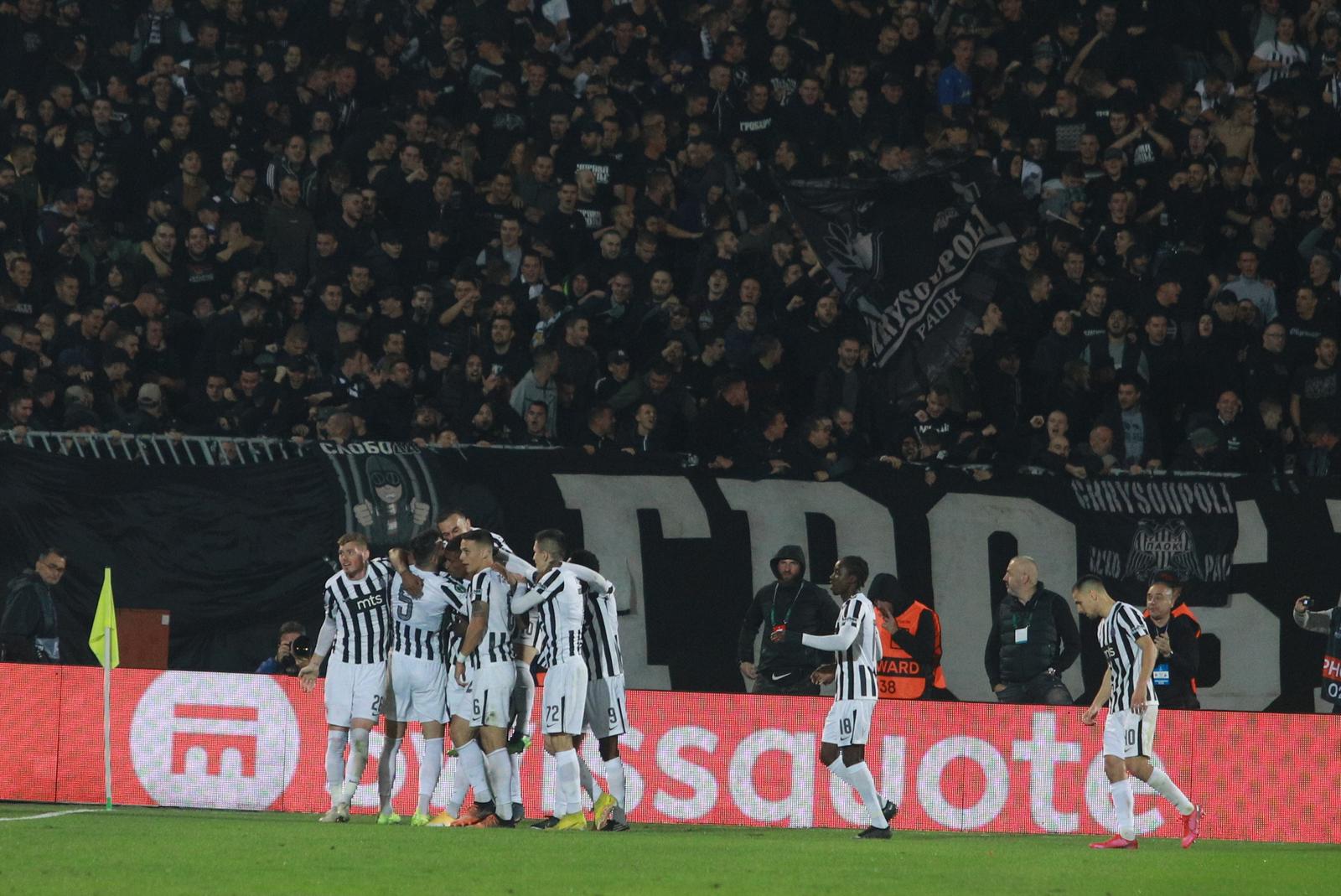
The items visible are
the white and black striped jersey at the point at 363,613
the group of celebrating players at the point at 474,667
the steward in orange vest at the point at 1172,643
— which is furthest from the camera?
the steward in orange vest at the point at 1172,643

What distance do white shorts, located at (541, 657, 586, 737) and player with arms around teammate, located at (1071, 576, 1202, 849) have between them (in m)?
3.38

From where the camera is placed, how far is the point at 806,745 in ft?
50.6

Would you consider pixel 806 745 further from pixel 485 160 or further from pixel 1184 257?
pixel 485 160

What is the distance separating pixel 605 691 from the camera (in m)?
14.4

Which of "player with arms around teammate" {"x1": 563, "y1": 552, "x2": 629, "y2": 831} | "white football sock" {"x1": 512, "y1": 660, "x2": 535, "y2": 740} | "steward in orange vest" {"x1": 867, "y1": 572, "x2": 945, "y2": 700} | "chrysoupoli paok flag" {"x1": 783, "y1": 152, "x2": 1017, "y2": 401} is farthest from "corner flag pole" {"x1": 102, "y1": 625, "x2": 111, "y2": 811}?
"chrysoupoli paok flag" {"x1": 783, "y1": 152, "x2": 1017, "y2": 401}

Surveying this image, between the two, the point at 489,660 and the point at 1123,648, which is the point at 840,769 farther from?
the point at 489,660

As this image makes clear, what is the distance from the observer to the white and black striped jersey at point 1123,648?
1357 cm

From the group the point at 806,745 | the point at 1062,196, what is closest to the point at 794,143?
the point at 1062,196

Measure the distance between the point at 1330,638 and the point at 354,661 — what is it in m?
7.83

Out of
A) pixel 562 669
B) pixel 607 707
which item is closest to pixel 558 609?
pixel 562 669

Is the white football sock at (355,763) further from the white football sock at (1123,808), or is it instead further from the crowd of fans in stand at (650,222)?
the white football sock at (1123,808)

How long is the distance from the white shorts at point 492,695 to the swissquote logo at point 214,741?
2.35m

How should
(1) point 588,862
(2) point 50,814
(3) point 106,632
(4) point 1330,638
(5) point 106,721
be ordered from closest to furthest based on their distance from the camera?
→ 1. (1) point 588,862
2. (2) point 50,814
3. (5) point 106,721
4. (3) point 106,632
5. (4) point 1330,638

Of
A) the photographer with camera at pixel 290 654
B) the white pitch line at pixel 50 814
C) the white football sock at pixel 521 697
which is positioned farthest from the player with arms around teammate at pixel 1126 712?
the white pitch line at pixel 50 814
